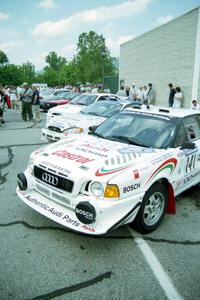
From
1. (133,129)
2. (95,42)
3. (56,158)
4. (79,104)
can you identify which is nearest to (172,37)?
(79,104)

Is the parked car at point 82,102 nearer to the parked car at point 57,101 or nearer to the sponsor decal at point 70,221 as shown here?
the parked car at point 57,101

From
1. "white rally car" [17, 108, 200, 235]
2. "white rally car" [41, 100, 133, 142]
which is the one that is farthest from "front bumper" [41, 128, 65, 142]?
"white rally car" [17, 108, 200, 235]

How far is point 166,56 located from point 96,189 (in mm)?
16597

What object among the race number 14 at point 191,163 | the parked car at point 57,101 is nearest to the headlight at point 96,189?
the race number 14 at point 191,163

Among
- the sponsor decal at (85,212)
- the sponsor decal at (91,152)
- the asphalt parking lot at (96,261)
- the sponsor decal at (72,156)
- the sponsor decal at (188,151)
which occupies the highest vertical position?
the sponsor decal at (91,152)

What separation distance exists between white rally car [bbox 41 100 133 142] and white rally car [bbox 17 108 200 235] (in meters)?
2.95

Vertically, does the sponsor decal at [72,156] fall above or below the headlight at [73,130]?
above

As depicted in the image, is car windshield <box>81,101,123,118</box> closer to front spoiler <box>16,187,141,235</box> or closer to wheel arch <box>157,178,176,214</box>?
wheel arch <box>157,178,176,214</box>

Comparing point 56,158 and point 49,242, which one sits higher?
point 56,158

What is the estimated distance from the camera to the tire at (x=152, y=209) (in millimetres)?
3258

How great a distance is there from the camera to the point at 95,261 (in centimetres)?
292

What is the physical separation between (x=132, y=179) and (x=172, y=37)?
52.9 feet

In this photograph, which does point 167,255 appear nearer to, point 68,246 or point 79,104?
point 68,246

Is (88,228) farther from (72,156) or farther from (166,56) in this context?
(166,56)
